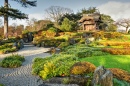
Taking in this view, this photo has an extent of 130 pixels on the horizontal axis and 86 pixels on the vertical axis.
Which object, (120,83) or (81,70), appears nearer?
(120,83)

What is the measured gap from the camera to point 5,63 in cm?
1286

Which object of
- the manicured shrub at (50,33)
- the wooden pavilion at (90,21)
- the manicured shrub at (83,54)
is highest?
the wooden pavilion at (90,21)

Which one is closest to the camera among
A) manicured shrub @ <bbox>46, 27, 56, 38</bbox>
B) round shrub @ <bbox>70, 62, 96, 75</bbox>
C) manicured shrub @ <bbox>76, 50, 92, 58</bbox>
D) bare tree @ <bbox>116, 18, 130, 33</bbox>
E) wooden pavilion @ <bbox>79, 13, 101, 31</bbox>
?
round shrub @ <bbox>70, 62, 96, 75</bbox>

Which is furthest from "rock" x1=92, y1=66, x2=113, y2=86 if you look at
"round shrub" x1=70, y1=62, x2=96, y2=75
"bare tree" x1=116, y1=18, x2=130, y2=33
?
"bare tree" x1=116, y1=18, x2=130, y2=33

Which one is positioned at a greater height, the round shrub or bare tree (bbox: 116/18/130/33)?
bare tree (bbox: 116/18/130/33)

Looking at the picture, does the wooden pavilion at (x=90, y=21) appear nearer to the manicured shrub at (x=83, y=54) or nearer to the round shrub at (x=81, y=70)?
the manicured shrub at (x=83, y=54)

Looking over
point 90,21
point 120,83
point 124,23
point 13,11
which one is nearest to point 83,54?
point 120,83

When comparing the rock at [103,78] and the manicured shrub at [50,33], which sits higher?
the manicured shrub at [50,33]

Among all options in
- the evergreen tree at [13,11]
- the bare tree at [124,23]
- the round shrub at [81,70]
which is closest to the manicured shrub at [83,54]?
the round shrub at [81,70]

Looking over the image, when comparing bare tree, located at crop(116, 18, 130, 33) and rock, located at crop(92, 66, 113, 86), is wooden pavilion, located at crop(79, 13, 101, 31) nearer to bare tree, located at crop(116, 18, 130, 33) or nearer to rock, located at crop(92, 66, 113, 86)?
bare tree, located at crop(116, 18, 130, 33)

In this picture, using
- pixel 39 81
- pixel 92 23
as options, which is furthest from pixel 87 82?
pixel 92 23

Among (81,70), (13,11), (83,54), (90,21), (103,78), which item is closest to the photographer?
(103,78)

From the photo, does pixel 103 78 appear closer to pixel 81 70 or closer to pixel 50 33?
pixel 81 70

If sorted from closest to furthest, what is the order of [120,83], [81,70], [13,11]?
[120,83], [81,70], [13,11]
